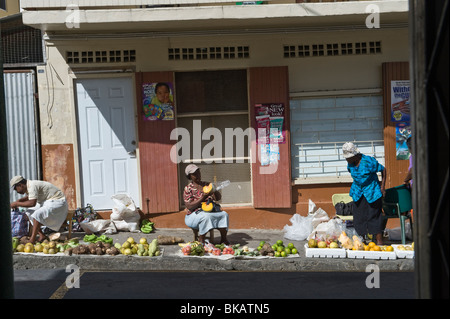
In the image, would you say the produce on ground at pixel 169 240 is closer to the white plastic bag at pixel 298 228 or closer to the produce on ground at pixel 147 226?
the produce on ground at pixel 147 226

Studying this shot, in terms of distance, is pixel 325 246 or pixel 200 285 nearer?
pixel 200 285

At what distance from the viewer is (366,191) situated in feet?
30.3

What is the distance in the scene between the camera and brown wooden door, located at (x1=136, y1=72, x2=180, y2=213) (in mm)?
11148

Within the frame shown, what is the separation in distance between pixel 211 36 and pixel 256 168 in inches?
100

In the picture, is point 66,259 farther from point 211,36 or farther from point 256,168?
point 211,36

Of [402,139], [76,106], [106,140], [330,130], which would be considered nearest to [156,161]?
[106,140]

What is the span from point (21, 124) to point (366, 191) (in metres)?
6.30

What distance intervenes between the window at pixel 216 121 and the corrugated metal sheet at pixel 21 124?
2672mm

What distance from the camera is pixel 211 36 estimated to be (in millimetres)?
11133

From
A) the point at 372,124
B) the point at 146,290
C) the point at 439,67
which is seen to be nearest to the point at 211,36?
the point at 372,124

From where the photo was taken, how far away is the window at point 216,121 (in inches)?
450

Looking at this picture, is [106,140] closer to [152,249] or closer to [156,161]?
[156,161]

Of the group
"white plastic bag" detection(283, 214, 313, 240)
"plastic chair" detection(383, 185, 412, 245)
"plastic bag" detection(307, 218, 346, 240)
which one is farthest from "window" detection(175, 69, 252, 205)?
"plastic chair" detection(383, 185, 412, 245)

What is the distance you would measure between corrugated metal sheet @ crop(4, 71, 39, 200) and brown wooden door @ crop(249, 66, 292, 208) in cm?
403
